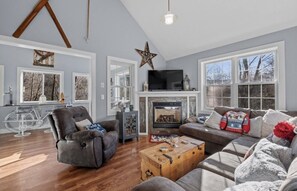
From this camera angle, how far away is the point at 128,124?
3.68 meters

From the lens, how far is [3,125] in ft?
14.7

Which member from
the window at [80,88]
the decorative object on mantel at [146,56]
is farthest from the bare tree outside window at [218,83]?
the window at [80,88]

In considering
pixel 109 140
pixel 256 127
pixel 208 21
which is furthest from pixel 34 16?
pixel 256 127

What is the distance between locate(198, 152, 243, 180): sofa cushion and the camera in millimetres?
1442

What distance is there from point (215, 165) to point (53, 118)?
245 centimetres

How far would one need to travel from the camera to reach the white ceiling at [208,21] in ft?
8.89

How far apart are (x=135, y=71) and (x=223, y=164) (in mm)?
3305

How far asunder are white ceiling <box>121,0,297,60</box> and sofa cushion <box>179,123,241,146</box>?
2.13 metres

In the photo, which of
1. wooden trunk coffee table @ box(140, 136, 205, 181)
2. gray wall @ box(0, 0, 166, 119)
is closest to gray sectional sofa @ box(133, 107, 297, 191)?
wooden trunk coffee table @ box(140, 136, 205, 181)

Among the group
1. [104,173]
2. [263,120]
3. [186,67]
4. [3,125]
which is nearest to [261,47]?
[263,120]

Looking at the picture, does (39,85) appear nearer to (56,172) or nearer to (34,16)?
(34,16)

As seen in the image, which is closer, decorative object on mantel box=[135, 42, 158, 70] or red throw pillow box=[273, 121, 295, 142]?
red throw pillow box=[273, 121, 295, 142]

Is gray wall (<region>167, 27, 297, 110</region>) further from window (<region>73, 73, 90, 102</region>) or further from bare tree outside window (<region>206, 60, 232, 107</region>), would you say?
window (<region>73, 73, 90, 102</region>)

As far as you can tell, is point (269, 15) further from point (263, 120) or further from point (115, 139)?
point (115, 139)
